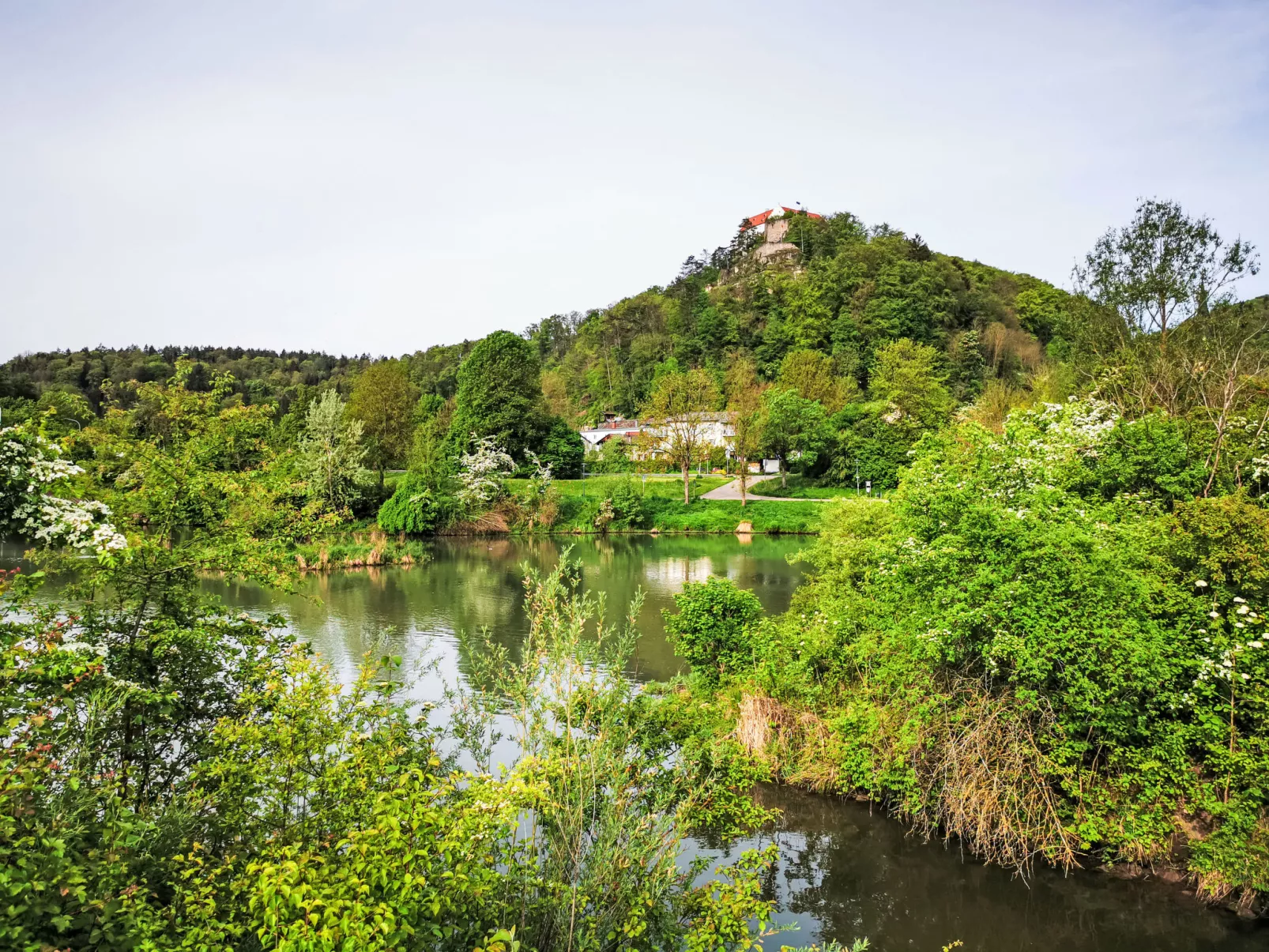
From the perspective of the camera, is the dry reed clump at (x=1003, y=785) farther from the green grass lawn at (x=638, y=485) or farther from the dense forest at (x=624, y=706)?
the green grass lawn at (x=638, y=485)

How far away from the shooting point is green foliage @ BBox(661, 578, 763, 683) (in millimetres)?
14930

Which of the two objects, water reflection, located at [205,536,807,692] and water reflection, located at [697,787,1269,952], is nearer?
water reflection, located at [697,787,1269,952]

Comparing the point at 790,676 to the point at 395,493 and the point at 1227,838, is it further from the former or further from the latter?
the point at 395,493

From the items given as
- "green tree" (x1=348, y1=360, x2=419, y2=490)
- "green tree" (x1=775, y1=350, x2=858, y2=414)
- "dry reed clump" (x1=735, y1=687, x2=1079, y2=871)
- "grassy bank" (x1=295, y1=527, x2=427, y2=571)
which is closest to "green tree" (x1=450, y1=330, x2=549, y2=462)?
"green tree" (x1=348, y1=360, x2=419, y2=490)

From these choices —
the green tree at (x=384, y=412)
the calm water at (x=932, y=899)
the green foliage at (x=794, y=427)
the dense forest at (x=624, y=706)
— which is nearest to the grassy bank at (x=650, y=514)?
the green foliage at (x=794, y=427)

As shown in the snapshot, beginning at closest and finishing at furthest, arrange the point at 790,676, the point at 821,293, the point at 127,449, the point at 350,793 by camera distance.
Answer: the point at 350,793
the point at 127,449
the point at 790,676
the point at 821,293

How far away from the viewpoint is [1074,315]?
3247 centimetres

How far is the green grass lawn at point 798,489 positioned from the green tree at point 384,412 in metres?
27.3

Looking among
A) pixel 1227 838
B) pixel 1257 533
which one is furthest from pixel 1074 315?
pixel 1227 838

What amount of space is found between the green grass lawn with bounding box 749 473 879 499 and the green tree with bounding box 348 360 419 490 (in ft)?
89.5

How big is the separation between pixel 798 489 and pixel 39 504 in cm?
5502

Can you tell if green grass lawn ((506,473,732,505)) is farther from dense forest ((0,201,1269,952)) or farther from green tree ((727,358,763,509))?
dense forest ((0,201,1269,952))

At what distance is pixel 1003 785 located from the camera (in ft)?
33.8

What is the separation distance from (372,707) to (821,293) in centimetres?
9375
